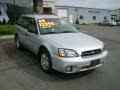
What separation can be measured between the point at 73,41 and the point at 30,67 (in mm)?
1926

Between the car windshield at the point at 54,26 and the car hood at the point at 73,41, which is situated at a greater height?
the car windshield at the point at 54,26

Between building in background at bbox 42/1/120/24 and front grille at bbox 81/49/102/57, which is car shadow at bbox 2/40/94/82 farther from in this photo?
building in background at bbox 42/1/120/24

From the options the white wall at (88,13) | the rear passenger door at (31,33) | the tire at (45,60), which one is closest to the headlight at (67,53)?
the tire at (45,60)

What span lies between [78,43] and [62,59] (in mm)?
738

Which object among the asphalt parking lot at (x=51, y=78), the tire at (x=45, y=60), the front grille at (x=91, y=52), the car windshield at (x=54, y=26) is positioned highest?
the car windshield at (x=54, y=26)

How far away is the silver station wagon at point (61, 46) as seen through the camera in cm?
552

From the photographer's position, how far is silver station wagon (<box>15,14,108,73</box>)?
5520mm

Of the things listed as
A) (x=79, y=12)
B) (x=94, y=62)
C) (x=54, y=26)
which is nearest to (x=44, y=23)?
(x=54, y=26)

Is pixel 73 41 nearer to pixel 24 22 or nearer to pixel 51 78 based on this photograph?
pixel 51 78

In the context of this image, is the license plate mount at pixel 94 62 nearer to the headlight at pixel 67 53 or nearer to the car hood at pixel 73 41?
the car hood at pixel 73 41

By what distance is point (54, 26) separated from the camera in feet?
23.5

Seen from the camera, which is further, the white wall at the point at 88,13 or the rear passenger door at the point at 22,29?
the white wall at the point at 88,13

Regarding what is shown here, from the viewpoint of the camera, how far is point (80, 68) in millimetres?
5555

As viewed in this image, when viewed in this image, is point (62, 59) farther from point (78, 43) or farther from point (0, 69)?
point (0, 69)
